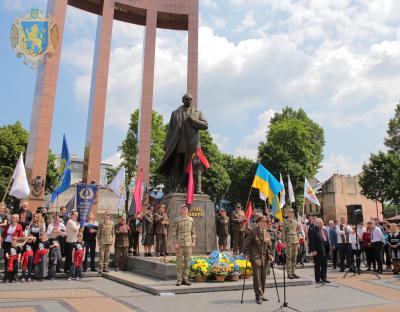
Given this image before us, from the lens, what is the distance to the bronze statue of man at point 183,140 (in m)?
12.2

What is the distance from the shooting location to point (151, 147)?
38.8 m

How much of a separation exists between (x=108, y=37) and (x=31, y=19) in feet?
36.1

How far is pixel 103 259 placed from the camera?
12211 millimetres

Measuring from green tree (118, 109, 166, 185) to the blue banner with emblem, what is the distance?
72.4 ft

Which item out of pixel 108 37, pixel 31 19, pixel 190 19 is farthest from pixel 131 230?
pixel 190 19

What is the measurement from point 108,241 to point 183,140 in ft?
13.3

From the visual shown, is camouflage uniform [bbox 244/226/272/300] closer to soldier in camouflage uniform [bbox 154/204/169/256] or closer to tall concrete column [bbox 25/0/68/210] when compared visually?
soldier in camouflage uniform [bbox 154/204/169/256]

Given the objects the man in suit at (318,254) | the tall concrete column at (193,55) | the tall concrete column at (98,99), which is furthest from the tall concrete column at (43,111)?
the man in suit at (318,254)

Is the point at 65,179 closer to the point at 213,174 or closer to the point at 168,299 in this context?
the point at 168,299

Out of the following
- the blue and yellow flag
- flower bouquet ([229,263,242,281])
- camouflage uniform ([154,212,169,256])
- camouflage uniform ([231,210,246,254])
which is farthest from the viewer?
the blue and yellow flag

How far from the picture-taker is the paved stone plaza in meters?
7.18

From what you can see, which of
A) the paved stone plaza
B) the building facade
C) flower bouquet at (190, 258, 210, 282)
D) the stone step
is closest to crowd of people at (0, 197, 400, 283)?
the stone step

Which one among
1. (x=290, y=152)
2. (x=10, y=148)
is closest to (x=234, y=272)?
(x=10, y=148)

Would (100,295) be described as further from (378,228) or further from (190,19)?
(190,19)
